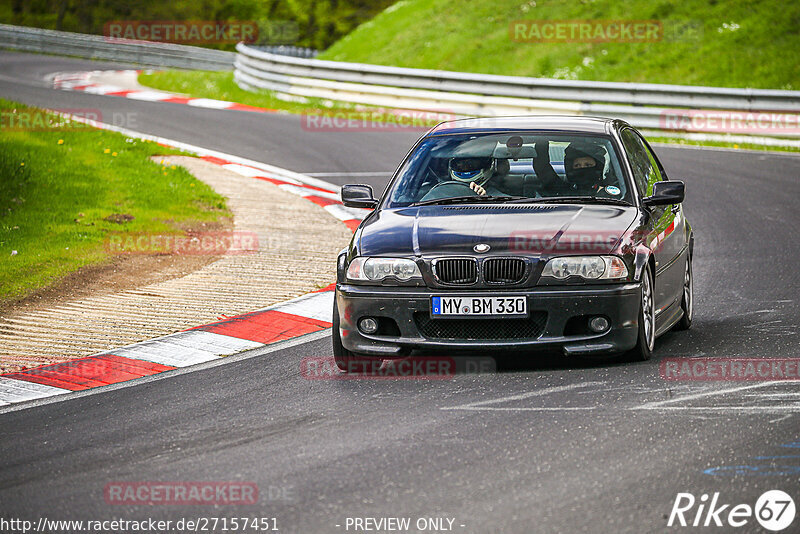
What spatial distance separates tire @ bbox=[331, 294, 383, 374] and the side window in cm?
220

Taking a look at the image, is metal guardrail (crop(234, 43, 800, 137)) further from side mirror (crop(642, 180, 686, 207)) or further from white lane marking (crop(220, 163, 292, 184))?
side mirror (crop(642, 180, 686, 207))

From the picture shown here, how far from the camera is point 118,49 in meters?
41.3

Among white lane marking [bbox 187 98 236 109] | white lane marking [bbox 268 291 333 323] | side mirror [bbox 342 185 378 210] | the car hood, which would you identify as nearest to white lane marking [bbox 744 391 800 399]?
the car hood

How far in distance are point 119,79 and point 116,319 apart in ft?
84.8

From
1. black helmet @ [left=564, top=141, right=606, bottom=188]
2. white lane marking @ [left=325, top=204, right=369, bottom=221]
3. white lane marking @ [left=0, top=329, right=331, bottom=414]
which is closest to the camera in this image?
white lane marking @ [left=0, top=329, right=331, bottom=414]

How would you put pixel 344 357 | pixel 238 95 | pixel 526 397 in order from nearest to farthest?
1. pixel 526 397
2. pixel 344 357
3. pixel 238 95

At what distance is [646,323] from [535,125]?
180 centimetres

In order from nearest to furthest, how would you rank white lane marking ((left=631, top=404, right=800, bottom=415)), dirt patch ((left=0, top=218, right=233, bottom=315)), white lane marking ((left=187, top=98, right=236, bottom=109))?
1. white lane marking ((left=631, top=404, right=800, bottom=415))
2. dirt patch ((left=0, top=218, right=233, bottom=315))
3. white lane marking ((left=187, top=98, right=236, bottom=109))

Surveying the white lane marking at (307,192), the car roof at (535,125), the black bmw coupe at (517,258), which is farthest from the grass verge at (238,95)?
the black bmw coupe at (517,258)

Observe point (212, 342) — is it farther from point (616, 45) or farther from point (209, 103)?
point (616, 45)

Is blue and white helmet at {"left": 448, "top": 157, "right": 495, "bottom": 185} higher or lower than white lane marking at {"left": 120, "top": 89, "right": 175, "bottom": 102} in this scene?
higher

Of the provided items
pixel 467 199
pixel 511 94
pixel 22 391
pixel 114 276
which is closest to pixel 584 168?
pixel 467 199

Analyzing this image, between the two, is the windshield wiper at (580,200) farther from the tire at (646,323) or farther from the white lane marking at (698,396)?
the white lane marking at (698,396)

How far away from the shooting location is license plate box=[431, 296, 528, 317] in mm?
7035
